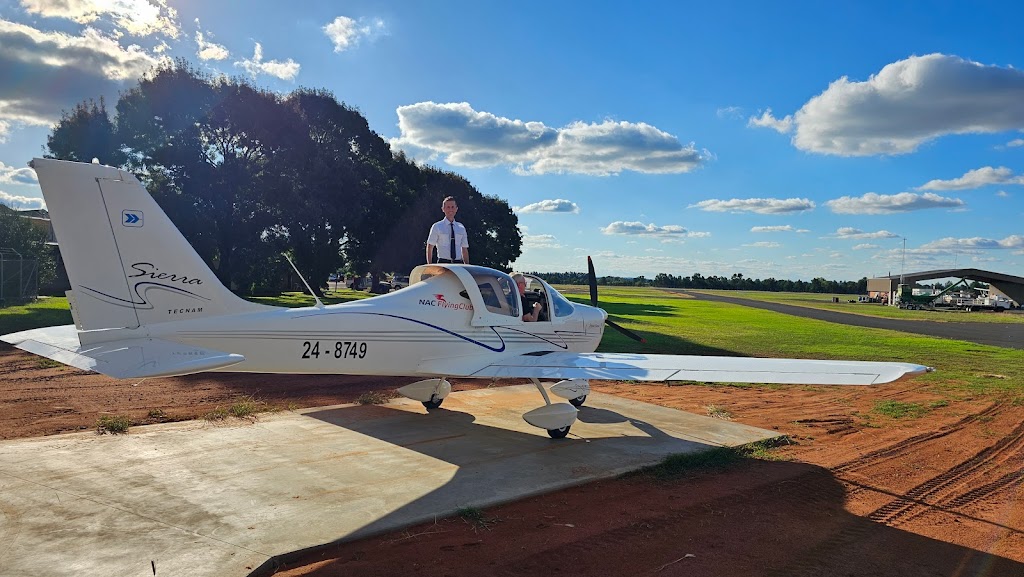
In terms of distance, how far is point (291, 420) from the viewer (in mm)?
8125

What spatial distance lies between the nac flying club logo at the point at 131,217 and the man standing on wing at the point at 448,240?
412 centimetres

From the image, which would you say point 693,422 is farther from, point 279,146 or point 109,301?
point 279,146

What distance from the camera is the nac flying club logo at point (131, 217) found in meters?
5.54

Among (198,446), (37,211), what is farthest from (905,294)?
(37,211)

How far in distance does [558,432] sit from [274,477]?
355 centimetres

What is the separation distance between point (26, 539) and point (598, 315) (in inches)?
311

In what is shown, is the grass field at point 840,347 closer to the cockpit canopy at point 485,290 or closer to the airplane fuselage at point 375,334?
the cockpit canopy at point 485,290

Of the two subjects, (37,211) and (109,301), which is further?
(37,211)

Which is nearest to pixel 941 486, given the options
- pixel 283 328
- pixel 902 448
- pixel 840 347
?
pixel 902 448

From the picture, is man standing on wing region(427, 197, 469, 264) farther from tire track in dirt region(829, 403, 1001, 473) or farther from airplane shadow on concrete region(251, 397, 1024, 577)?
tire track in dirt region(829, 403, 1001, 473)

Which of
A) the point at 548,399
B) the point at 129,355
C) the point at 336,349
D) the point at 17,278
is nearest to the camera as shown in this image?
the point at 129,355

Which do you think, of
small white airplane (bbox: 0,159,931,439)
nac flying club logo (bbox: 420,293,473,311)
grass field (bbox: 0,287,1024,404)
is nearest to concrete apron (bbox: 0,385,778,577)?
small white airplane (bbox: 0,159,931,439)

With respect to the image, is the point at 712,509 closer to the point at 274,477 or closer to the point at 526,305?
the point at 274,477

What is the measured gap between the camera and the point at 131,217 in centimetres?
560
